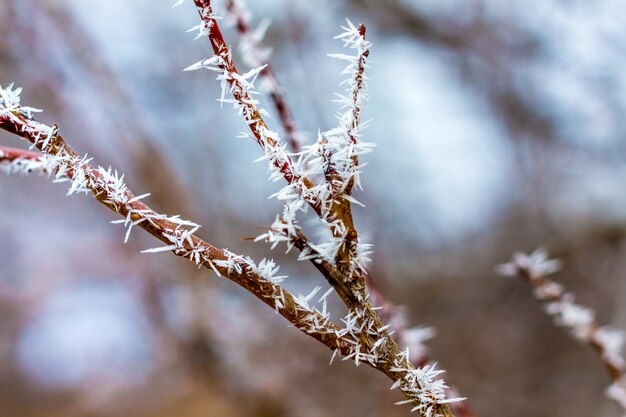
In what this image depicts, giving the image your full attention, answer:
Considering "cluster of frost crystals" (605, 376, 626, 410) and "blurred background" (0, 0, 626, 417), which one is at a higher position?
"blurred background" (0, 0, 626, 417)

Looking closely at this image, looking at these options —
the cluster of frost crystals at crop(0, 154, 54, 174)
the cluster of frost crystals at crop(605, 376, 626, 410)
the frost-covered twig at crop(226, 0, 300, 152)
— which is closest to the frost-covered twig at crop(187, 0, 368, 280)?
the cluster of frost crystals at crop(0, 154, 54, 174)

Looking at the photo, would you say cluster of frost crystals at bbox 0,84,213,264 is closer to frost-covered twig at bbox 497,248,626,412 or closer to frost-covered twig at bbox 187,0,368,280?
frost-covered twig at bbox 187,0,368,280

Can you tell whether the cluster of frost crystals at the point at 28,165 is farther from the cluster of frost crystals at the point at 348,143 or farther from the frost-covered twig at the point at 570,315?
the frost-covered twig at the point at 570,315

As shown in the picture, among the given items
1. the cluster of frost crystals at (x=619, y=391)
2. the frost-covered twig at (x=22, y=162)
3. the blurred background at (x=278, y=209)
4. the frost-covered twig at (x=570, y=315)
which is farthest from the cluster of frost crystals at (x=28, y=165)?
the blurred background at (x=278, y=209)

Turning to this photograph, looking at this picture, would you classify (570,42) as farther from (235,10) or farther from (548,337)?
(235,10)

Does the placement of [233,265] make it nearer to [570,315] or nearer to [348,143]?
[348,143]

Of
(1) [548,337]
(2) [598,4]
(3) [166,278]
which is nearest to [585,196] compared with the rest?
(1) [548,337]
